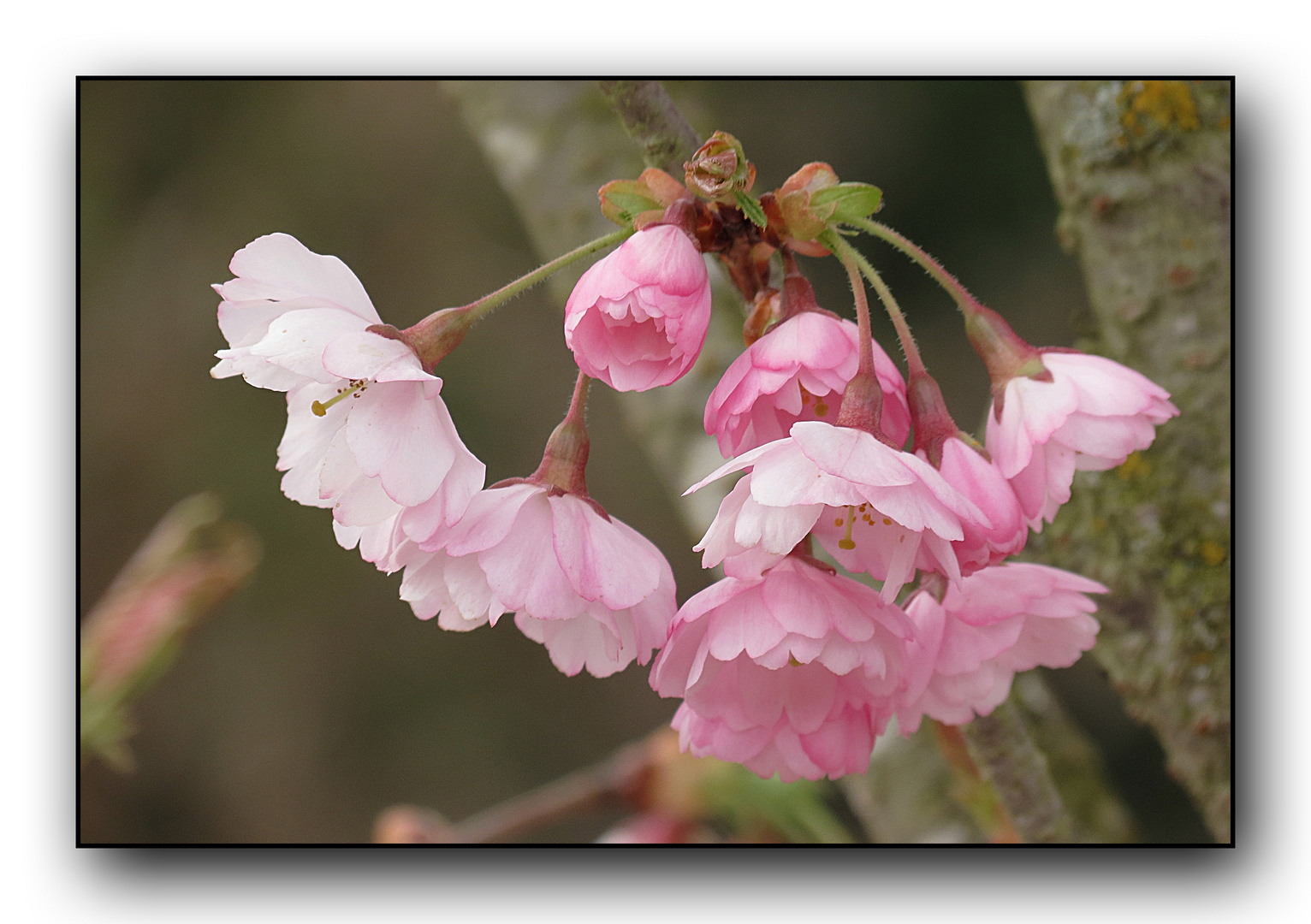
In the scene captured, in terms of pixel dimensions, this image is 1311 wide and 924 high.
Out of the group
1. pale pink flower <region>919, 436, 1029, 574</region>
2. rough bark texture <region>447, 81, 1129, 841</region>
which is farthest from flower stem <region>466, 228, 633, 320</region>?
rough bark texture <region>447, 81, 1129, 841</region>

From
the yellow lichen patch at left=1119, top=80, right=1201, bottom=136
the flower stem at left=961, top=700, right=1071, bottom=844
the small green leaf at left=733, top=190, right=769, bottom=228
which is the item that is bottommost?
the flower stem at left=961, top=700, right=1071, bottom=844

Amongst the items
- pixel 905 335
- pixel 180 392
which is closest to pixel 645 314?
pixel 905 335

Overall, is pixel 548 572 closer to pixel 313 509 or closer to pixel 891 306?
pixel 891 306

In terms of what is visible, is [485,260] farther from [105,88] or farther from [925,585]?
[925,585]

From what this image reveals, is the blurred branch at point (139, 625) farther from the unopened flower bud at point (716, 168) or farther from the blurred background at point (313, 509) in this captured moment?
the unopened flower bud at point (716, 168)

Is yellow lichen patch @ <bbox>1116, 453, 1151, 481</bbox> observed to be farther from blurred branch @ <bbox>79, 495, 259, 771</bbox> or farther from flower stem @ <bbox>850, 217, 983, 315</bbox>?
blurred branch @ <bbox>79, 495, 259, 771</bbox>

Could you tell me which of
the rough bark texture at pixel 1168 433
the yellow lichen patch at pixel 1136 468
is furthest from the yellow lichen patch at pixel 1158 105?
the yellow lichen patch at pixel 1136 468
